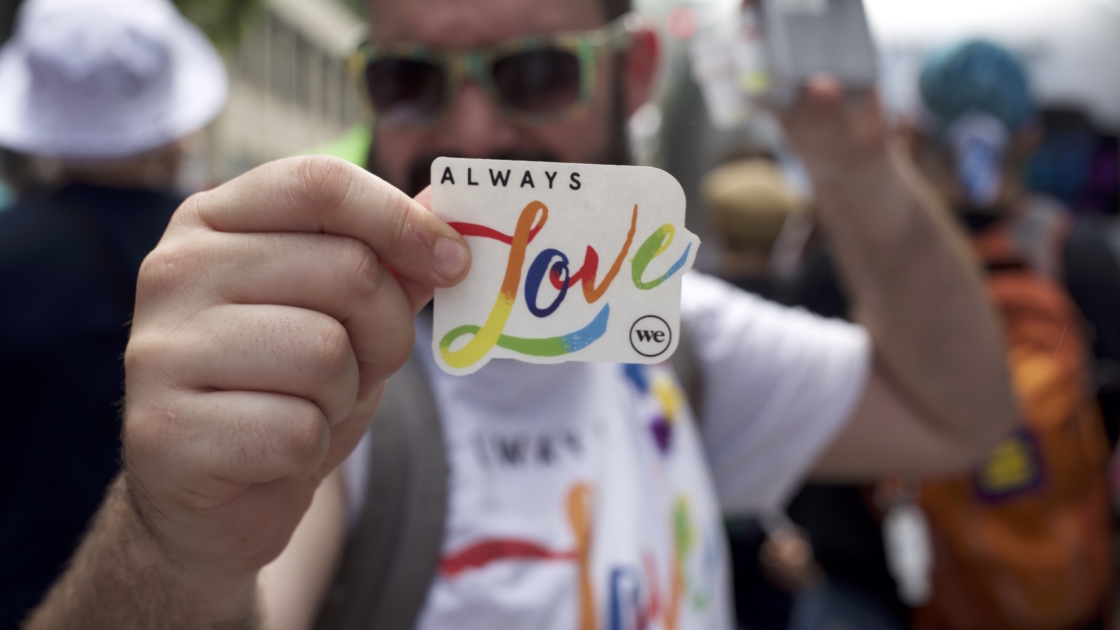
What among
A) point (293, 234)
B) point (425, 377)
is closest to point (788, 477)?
point (425, 377)

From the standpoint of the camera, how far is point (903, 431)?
61.3 inches

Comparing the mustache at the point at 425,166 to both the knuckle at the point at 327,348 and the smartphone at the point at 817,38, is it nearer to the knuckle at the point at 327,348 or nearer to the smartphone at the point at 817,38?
the knuckle at the point at 327,348

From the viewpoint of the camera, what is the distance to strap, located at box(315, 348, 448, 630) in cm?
93

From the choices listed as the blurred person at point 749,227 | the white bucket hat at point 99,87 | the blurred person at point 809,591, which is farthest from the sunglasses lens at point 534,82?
the blurred person at point 749,227

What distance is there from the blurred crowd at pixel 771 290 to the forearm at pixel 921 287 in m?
A: 0.04

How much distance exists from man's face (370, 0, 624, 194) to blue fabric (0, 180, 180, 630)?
36 centimetres

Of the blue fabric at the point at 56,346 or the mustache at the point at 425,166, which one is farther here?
the blue fabric at the point at 56,346

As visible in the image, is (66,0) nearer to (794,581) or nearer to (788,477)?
(788,477)

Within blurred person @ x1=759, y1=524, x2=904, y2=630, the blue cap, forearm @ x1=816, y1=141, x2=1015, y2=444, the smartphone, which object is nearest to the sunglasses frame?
the smartphone

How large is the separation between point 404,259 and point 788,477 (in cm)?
118

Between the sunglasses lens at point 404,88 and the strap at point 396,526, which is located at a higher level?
the sunglasses lens at point 404,88

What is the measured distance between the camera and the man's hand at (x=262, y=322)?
0.56 metres

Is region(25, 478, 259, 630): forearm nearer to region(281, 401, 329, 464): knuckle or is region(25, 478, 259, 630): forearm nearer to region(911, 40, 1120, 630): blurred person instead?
region(281, 401, 329, 464): knuckle

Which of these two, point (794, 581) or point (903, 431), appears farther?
point (794, 581)
